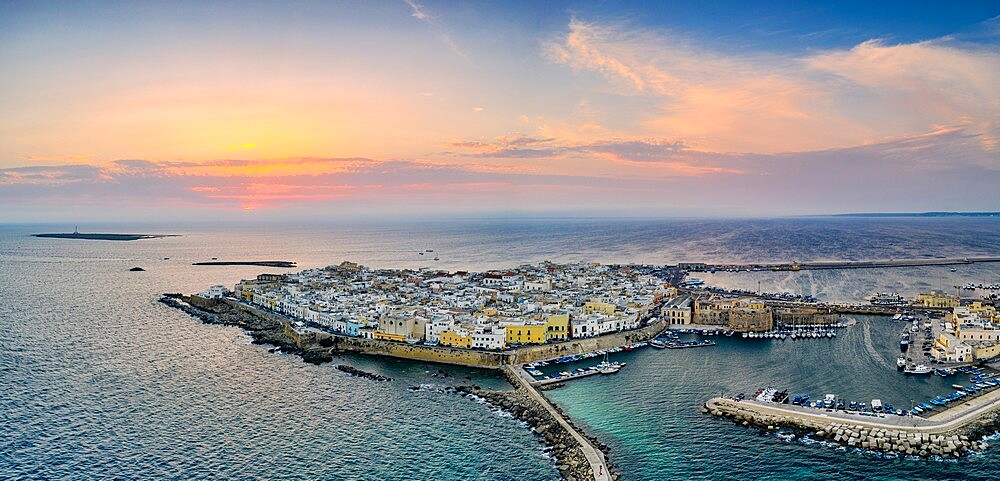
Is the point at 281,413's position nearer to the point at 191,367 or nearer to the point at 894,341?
the point at 191,367

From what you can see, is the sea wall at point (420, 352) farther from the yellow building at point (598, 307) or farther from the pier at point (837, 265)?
the pier at point (837, 265)

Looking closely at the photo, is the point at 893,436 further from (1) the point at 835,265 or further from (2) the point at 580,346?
(1) the point at 835,265

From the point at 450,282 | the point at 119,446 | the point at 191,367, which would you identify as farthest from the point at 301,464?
the point at 450,282

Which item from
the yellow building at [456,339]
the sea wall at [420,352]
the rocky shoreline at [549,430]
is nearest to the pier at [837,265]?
the yellow building at [456,339]

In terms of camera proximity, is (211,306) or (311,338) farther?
(211,306)

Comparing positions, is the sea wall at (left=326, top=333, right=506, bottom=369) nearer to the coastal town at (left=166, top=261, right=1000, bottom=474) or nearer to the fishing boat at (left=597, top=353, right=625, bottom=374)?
the coastal town at (left=166, top=261, right=1000, bottom=474)

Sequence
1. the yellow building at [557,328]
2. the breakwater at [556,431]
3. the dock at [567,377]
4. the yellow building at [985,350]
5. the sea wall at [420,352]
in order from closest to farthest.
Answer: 1. the breakwater at [556,431]
2. the dock at [567,377]
3. the yellow building at [985,350]
4. the sea wall at [420,352]
5. the yellow building at [557,328]
